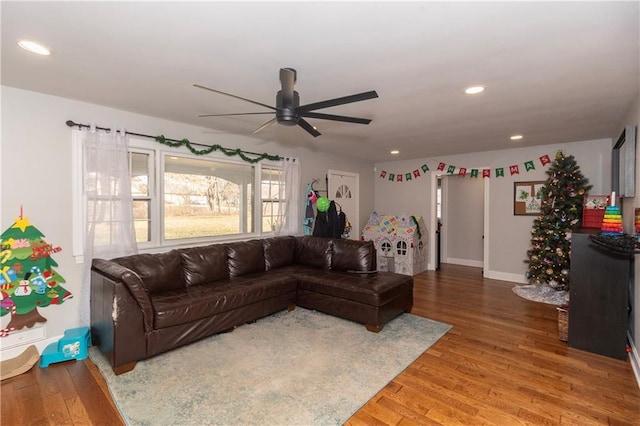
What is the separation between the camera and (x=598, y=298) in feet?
9.40

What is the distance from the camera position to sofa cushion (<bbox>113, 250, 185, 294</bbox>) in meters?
3.15

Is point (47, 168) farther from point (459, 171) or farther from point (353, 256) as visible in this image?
point (459, 171)

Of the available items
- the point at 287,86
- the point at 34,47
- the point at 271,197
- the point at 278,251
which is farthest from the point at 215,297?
the point at 34,47

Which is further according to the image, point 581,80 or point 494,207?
point 494,207

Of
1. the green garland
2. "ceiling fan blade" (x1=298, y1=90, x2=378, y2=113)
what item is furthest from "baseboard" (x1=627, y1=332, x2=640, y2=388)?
the green garland

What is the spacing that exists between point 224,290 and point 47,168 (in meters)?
2.04

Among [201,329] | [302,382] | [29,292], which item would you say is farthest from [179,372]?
[29,292]

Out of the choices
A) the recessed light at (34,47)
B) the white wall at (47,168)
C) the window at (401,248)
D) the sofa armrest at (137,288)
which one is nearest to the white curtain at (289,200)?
the window at (401,248)

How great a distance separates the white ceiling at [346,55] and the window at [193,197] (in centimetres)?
63

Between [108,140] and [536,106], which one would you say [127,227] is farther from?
[536,106]

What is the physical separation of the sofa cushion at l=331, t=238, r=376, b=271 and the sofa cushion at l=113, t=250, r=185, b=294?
2016 millimetres

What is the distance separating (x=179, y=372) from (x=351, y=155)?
482 cm

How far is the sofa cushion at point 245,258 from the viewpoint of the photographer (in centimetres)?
396

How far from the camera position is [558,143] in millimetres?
5039
